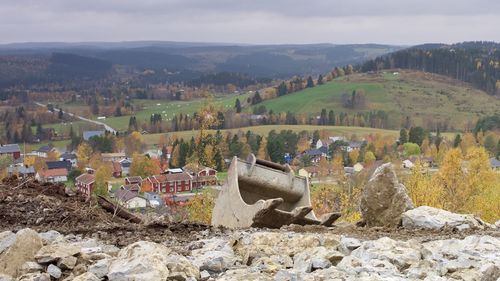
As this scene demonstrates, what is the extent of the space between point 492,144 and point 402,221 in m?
99.1

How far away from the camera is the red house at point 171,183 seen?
69.0 m

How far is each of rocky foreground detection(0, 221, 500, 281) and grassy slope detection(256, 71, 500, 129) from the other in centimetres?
14175

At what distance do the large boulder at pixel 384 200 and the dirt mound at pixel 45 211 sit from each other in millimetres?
4924

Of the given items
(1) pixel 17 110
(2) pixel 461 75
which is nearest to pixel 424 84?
(2) pixel 461 75

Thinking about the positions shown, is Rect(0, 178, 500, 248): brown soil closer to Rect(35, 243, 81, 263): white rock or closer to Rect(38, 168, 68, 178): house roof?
Rect(35, 243, 81, 263): white rock

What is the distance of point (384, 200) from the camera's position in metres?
12.2

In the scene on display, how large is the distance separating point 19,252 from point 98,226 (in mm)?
2706

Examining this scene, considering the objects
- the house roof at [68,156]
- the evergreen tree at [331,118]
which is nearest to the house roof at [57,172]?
the house roof at [68,156]

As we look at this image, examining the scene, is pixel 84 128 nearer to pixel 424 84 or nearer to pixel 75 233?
pixel 424 84

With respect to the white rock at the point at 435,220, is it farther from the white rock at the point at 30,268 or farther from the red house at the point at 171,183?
→ the red house at the point at 171,183

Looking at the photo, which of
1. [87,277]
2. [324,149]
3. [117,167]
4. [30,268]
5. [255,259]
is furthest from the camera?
[324,149]

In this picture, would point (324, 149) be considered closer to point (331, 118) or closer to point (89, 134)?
point (331, 118)

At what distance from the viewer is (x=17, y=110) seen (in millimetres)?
178500

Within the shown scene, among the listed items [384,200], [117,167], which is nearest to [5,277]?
[384,200]
